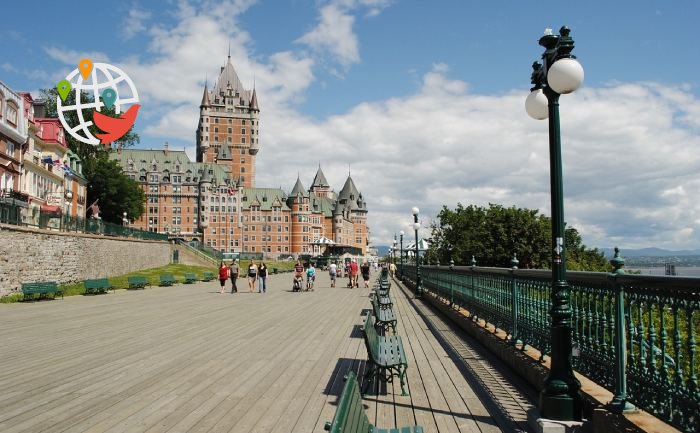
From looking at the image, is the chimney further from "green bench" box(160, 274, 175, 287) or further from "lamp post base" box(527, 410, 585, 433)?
"lamp post base" box(527, 410, 585, 433)

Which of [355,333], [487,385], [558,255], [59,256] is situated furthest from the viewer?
[59,256]

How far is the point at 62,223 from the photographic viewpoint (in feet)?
Answer: 105

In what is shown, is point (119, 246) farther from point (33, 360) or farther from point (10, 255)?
point (33, 360)

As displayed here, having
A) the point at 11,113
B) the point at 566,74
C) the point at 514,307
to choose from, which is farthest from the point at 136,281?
the point at 566,74

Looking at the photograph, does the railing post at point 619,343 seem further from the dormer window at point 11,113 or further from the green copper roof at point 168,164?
the green copper roof at point 168,164

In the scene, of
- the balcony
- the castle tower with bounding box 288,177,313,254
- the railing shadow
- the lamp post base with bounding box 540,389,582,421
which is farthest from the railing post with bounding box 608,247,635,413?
the castle tower with bounding box 288,177,313,254

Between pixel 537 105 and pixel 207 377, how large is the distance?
229 inches

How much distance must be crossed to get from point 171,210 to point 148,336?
123 metres

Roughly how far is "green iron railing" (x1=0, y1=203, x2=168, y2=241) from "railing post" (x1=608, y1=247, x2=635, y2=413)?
25.9 meters

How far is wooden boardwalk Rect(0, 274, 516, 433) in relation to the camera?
596cm

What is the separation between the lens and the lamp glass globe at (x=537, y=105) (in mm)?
6312

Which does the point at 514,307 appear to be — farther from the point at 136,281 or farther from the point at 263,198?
the point at 263,198

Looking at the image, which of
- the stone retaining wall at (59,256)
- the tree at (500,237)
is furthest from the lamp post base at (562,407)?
the tree at (500,237)

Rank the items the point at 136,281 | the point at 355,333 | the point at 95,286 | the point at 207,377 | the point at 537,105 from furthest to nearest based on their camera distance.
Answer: the point at 136,281, the point at 95,286, the point at 355,333, the point at 207,377, the point at 537,105
